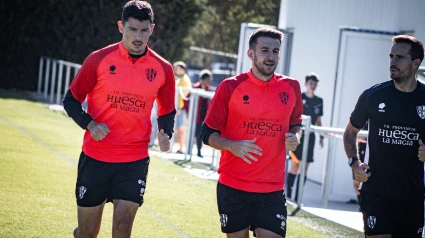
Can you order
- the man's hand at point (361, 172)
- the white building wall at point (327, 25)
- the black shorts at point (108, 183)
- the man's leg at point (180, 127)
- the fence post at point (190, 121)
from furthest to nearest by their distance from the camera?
the man's leg at point (180, 127) < the fence post at point (190, 121) < the white building wall at point (327, 25) < the black shorts at point (108, 183) < the man's hand at point (361, 172)

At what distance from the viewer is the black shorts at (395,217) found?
18.9ft

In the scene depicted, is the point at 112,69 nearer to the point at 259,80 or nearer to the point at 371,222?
the point at 259,80

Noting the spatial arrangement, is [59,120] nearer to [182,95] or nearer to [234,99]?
[182,95]

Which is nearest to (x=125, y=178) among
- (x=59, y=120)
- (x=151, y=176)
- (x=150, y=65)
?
(x=150, y=65)

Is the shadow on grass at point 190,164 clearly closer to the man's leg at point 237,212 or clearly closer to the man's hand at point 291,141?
the man's leg at point 237,212

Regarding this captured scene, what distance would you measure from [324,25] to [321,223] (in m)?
6.27

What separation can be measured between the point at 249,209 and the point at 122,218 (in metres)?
1.02

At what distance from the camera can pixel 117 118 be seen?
612 cm

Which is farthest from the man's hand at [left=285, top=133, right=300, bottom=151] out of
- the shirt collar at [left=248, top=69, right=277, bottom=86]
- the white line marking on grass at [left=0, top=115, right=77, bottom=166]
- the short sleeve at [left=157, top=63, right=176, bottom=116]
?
the white line marking on grass at [left=0, top=115, right=77, bottom=166]

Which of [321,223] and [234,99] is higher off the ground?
[234,99]

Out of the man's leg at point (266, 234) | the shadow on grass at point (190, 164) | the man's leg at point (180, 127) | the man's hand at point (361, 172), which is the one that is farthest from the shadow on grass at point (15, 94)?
the man's hand at point (361, 172)

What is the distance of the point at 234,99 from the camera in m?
5.95

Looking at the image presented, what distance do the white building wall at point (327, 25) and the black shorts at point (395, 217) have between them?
23.3 ft

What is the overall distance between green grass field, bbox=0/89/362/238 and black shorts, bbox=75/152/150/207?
5.20ft
